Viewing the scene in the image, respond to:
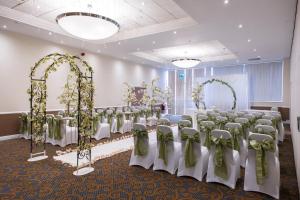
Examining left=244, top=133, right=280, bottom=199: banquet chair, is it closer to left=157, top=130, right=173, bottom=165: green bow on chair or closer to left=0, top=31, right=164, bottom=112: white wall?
left=157, top=130, right=173, bottom=165: green bow on chair

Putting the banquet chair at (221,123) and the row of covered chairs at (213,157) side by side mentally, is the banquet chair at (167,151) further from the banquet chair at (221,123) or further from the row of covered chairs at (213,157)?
the banquet chair at (221,123)

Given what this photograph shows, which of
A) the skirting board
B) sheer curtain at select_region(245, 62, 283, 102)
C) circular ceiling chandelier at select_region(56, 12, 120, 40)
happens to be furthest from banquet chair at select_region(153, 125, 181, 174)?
sheer curtain at select_region(245, 62, 283, 102)

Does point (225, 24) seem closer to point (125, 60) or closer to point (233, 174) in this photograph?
point (233, 174)

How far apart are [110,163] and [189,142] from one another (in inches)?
85.3

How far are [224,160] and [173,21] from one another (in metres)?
5.10

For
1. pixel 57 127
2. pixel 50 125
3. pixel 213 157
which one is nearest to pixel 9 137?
pixel 50 125

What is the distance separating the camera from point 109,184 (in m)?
3.84

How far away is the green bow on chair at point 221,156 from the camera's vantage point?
3707mm

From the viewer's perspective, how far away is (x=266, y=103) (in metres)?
12.9

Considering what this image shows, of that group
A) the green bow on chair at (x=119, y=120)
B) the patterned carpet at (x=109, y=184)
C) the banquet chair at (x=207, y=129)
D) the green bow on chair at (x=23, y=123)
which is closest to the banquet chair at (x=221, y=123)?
the banquet chair at (x=207, y=129)

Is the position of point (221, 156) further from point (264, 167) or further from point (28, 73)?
point (28, 73)

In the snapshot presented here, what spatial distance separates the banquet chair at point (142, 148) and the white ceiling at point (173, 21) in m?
3.32

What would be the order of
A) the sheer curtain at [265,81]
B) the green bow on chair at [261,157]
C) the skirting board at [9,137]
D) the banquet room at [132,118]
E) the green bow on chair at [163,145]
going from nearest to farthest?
the green bow on chair at [261,157], the banquet room at [132,118], the green bow on chair at [163,145], the skirting board at [9,137], the sheer curtain at [265,81]

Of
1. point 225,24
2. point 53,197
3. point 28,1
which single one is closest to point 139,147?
point 53,197
